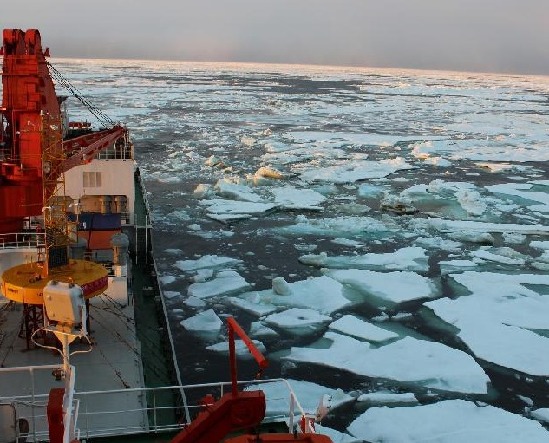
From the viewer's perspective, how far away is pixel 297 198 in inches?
766

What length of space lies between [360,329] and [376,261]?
368 cm

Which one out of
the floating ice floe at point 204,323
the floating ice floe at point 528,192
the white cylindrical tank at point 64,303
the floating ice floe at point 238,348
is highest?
the white cylindrical tank at point 64,303

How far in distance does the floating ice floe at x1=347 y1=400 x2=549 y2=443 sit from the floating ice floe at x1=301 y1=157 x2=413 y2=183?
14.7 meters

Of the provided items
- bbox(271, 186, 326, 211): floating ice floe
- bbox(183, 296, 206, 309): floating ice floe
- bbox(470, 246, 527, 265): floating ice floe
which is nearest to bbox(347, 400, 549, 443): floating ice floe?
bbox(183, 296, 206, 309): floating ice floe

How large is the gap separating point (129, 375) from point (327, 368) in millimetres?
3206

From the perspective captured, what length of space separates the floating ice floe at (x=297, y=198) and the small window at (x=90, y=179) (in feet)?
22.6

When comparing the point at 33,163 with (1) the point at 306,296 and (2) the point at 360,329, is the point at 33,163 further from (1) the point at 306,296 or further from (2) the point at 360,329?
(2) the point at 360,329

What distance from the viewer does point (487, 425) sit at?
7820 mm

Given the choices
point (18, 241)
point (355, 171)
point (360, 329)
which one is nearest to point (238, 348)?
point (360, 329)

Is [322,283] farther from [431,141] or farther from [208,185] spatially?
[431,141]

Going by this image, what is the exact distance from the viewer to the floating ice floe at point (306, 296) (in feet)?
37.8

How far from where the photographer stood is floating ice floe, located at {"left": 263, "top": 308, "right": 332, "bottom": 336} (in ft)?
34.6

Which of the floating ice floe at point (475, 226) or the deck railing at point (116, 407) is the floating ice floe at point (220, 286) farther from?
the floating ice floe at point (475, 226)

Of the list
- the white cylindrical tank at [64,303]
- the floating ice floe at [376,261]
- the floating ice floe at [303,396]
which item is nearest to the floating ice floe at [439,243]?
the floating ice floe at [376,261]
